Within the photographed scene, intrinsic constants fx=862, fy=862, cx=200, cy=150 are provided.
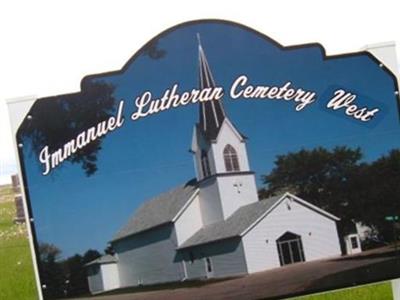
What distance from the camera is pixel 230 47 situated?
19.3 feet

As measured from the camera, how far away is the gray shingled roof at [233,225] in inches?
229

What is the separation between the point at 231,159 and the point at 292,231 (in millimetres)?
674

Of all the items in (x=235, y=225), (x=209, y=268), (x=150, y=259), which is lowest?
(x=209, y=268)

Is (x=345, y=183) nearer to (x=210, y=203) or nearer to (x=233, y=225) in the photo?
(x=233, y=225)

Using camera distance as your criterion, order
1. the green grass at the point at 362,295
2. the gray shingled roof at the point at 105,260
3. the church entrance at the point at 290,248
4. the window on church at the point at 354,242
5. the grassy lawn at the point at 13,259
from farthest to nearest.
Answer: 1. the grassy lawn at the point at 13,259
2. the green grass at the point at 362,295
3. the window on church at the point at 354,242
4. the church entrance at the point at 290,248
5. the gray shingled roof at the point at 105,260

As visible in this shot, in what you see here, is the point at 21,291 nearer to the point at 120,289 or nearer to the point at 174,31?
the point at 120,289

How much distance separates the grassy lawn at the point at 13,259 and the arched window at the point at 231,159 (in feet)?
11.8

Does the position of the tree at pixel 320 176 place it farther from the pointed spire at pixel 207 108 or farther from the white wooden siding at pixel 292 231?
the pointed spire at pixel 207 108

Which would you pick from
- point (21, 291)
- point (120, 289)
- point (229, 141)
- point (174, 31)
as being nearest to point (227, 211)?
point (229, 141)

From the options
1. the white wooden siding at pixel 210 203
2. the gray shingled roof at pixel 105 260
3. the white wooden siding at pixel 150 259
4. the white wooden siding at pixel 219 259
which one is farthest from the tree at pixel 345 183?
the gray shingled roof at pixel 105 260

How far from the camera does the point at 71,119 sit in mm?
5566

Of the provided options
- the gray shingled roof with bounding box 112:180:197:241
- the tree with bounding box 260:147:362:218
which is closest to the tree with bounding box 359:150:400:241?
the tree with bounding box 260:147:362:218

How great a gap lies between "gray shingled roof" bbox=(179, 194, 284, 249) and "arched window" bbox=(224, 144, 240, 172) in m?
0.28

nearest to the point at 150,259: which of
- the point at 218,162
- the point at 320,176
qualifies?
the point at 218,162
